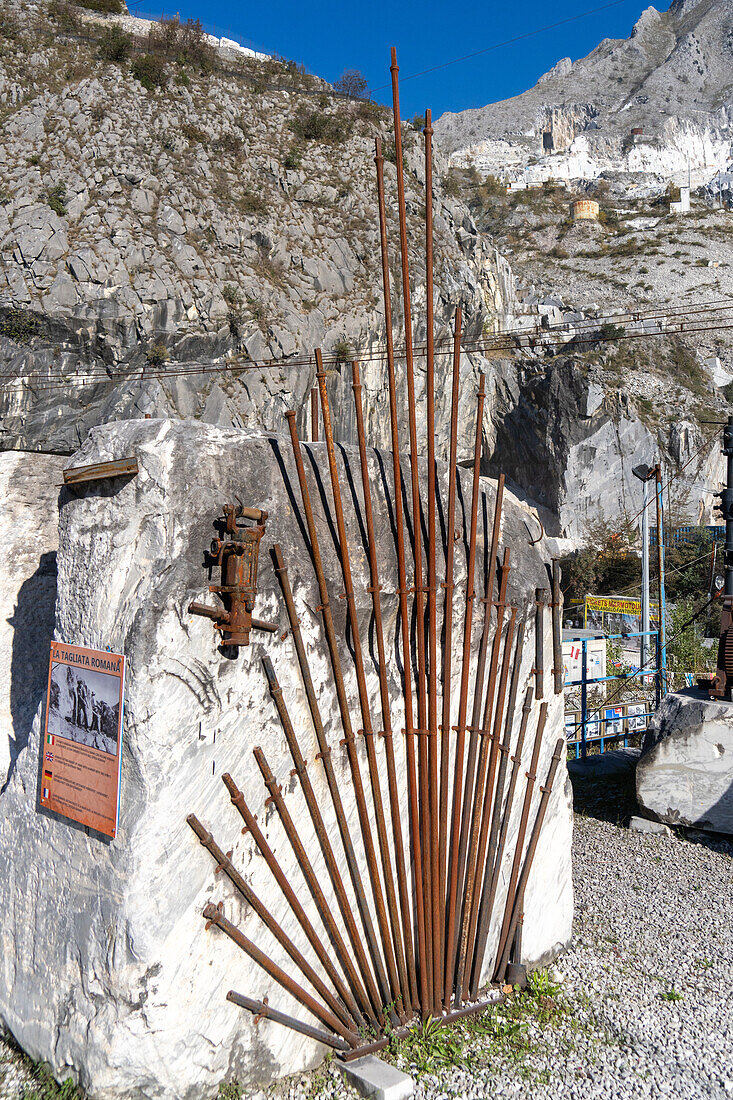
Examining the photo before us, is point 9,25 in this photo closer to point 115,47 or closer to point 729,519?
point 115,47

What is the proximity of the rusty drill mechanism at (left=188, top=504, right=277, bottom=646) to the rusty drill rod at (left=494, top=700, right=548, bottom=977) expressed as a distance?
2453 mm

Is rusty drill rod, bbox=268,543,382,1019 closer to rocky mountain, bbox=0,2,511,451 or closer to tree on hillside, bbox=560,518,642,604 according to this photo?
rocky mountain, bbox=0,2,511,451

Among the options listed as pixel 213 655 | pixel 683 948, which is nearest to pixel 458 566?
pixel 213 655

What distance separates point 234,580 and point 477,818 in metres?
2.23

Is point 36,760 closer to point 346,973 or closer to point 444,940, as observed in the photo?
point 346,973

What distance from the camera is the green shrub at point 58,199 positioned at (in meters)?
26.7

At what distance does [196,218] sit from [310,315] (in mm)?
5942

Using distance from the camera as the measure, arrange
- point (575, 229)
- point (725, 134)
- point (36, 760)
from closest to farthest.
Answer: point (36, 760) < point (575, 229) < point (725, 134)

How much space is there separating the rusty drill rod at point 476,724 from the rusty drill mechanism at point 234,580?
172cm

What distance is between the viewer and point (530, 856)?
4.86 metres

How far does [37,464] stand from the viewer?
484cm

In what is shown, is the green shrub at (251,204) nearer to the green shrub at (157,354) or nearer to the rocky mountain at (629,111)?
the green shrub at (157,354)

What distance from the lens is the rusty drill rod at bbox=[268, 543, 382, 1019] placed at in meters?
3.69

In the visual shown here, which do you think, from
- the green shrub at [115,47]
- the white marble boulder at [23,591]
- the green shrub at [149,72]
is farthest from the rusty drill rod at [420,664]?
the green shrub at [115,47]
